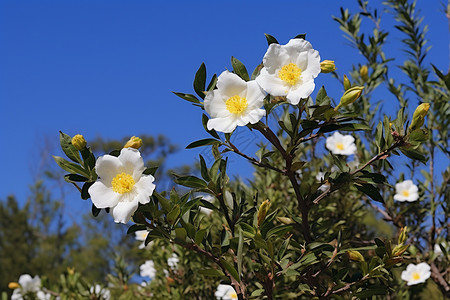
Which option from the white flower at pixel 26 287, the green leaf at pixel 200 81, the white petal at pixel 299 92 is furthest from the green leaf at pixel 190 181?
the white flower at pixel 26 287

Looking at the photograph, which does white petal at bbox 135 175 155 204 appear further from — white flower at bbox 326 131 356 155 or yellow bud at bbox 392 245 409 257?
white flower at bbox 326 131 356 155

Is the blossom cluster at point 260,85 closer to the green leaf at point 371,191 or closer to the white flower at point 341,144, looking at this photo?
the green leaf at point 371,191

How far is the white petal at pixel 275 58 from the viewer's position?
1.29m

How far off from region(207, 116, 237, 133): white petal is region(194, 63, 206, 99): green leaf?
0.09 metres

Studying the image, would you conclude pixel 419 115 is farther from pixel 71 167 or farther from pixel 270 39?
pixel 71 167

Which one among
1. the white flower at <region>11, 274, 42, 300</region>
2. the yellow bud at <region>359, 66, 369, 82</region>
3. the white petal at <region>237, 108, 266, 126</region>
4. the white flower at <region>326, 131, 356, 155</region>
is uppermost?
the yellow bud at <region>359, 66, 369, 82</region>

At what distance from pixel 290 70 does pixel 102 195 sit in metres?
0.52

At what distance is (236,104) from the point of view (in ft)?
4.21

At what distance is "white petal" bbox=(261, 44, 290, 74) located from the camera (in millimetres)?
1290

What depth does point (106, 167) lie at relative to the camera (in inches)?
51.3

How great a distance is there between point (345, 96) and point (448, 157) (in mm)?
1551

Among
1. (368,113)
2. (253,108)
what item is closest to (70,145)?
(253,108)

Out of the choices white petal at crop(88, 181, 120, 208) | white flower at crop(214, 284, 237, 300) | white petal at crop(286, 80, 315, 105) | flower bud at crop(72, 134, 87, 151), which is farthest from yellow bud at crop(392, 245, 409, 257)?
white flower at crop(214, 284, 237, 300)

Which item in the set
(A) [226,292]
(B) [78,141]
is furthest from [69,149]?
(A) [226,292]
